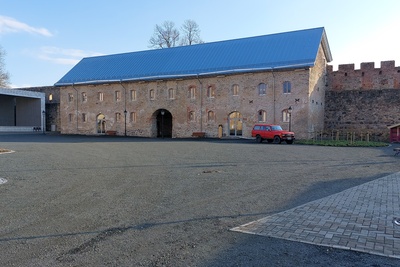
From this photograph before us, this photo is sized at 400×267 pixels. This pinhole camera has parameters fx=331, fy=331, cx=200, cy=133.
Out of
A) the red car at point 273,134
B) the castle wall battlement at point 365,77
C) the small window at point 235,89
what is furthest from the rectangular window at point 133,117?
the castle wall battlement at point 365,77

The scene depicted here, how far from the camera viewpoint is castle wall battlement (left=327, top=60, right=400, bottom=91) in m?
32.6

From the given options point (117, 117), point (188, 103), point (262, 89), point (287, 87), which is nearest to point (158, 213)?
point (287, 87)

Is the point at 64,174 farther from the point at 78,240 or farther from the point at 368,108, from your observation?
the point at 368,108

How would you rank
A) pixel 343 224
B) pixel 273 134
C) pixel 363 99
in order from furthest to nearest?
1. pixel 363 99
2. pixel 273 134
3. pixel 343 224

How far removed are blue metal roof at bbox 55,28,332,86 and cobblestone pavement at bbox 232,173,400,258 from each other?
2445 centimetres

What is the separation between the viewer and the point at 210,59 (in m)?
36.2

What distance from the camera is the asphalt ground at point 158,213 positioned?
13.6ft

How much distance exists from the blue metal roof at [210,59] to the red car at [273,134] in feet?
22.8

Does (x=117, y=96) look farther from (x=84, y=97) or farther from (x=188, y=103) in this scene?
(x=188, y=103)

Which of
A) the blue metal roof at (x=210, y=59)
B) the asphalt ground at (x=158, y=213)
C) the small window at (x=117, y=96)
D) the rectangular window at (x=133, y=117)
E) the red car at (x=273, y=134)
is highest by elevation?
the blue metal roof at (x=210, y=59)

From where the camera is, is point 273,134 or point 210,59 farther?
point 210,59

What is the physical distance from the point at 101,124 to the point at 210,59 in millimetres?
16545

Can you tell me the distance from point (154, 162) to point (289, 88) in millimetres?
20679

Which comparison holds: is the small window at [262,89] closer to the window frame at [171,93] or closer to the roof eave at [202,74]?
the roof eave at [202,74]
